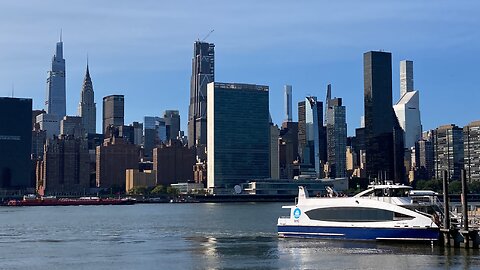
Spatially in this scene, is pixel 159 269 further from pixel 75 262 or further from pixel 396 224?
pixel 396 224

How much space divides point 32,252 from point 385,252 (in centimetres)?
3104

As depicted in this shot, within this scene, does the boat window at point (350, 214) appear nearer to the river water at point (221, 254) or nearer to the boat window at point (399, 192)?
the river water at point (221, 254)

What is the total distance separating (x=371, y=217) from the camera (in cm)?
6731

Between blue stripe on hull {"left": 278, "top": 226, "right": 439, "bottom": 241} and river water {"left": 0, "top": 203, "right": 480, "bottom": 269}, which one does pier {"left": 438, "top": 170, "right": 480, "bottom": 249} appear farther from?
river water {"left": 0, "top": 203, "right": 480, "bottom": 269}

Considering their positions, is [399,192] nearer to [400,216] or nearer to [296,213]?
[400,216]

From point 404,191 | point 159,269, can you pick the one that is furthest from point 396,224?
point 159,269

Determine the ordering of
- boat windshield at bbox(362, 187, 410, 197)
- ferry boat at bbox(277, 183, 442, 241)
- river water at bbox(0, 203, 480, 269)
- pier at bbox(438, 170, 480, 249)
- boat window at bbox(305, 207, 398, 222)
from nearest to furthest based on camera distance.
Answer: river water at bbox(0, 203, 480, 269) < pier at bbox(438, 170, 480, 249) < ferry boat at bbox(277, 183, 442, 241) < boat window at bbox(305, 207, 398, 222) < boat windshield at bbox(362, 187, 410, 197)

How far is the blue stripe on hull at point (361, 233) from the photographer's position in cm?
6450

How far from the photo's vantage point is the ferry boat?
213 feet

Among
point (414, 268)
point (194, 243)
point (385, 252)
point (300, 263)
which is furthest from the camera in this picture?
point (194, 243)

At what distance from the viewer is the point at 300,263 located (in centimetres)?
5806

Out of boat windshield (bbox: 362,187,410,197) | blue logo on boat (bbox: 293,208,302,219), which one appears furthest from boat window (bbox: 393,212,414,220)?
blue logo on boat (bbox: 293,208,302,219)

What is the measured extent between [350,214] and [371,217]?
2129 mm

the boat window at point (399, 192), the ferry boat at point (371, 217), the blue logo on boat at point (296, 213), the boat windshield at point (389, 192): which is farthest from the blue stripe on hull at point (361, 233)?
the boat window at point (399, 192)
